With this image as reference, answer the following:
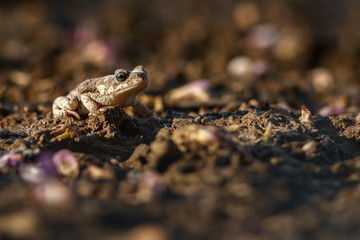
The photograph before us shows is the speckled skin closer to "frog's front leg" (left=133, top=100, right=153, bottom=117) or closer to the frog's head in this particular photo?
the frog's head

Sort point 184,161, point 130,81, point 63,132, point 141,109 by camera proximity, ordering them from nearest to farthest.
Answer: point 184,161, point 63,132, point 130,81, point 141,109

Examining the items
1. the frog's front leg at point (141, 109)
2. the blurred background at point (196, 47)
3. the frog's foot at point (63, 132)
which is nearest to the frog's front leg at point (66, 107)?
the frog's foot at point (63, 132)

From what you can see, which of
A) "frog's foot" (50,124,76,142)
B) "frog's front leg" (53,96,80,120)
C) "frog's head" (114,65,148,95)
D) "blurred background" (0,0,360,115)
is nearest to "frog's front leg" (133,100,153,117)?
"frog's head" (114,65,148,95)

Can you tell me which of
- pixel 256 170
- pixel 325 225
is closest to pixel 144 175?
pixel 256 170

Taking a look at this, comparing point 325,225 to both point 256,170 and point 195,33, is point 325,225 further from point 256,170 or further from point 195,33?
point 195,33

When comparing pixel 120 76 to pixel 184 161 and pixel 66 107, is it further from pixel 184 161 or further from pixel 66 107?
pixel 184 161

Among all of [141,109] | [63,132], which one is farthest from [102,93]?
[63,132]

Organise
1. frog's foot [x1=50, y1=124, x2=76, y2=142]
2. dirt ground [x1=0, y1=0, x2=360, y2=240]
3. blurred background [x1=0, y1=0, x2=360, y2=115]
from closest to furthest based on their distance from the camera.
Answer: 1. dirt ground [x1=0, y1=0, x2=360, y2=240]
2. frog's foot [x1=50, y1=124, x2=76, y2=142]
3. blurred background [x1=0, y1=0, x2=360, y2=115]
